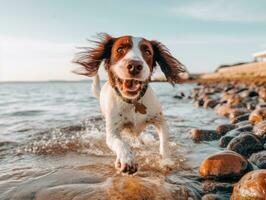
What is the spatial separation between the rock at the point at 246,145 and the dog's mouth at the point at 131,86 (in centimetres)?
184

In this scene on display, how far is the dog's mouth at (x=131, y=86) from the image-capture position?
184 inches

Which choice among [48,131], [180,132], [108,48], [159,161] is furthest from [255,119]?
[48,131]

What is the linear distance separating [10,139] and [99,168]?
9.82ft

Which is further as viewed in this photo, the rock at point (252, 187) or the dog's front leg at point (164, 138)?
the dog's front leg at point (164, 138)

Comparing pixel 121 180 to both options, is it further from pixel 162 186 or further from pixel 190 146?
pixel 190 146

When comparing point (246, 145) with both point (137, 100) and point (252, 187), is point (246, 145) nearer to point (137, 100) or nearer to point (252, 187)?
point (137, 100)

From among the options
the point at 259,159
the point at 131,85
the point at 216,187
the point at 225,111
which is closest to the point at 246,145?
the point at 259,159

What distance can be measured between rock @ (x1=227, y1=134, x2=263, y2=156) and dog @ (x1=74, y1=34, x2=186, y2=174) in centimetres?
108

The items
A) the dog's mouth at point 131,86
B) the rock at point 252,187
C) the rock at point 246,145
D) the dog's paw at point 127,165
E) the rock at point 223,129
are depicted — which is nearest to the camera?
the rock at point 252,187

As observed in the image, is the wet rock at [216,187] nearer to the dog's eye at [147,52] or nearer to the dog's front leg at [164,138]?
the dog's front leg at [164,138]

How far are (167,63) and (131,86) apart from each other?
46.4 inches

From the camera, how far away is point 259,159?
16.2 feet

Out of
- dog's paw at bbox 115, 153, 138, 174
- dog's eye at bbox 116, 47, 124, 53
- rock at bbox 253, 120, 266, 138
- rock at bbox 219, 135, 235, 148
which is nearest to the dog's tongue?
dog's eye at bbox 116, 47, 124, 53

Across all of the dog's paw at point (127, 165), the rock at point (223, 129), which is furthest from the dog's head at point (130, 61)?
the rock at point (223, 129)
